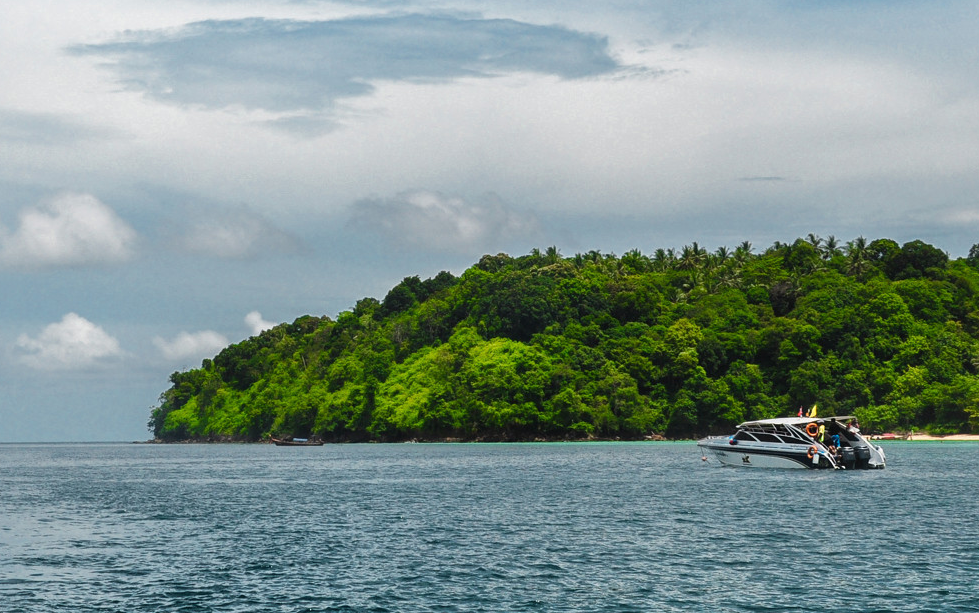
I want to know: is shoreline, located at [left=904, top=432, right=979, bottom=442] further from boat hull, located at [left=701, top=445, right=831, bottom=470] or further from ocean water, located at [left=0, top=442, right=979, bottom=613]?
ocean water, located at [left=0, top=442, right=979, bottom=613]

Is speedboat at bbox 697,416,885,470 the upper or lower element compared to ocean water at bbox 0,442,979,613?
upper

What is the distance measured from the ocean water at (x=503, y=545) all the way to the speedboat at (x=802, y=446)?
4.61 m

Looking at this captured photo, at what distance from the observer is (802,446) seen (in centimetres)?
8562

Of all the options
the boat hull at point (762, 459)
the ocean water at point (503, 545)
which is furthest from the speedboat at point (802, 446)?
the ocean water at point (503, 545)

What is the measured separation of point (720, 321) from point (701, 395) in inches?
918

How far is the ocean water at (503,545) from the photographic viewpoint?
1273 inches

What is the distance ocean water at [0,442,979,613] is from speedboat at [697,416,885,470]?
4.61 meters

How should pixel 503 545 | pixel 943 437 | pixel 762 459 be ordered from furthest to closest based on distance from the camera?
pixel 943 437 < pixel 762 459 < pixel 503 545

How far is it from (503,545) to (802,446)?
50405mm

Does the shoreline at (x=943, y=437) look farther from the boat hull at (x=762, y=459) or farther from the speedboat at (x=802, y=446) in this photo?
the boat hull at (x=762, y=459)

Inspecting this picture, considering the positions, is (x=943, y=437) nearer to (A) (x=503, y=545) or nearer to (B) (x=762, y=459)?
(B) (x=762, y=459)

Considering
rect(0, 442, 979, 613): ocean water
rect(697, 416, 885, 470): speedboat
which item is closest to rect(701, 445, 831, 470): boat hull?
rect(697, 416, 885, 470): speedboat

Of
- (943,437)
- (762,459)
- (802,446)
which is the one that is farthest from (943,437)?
(802,446)

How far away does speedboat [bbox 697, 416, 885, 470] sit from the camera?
84.8 metres
